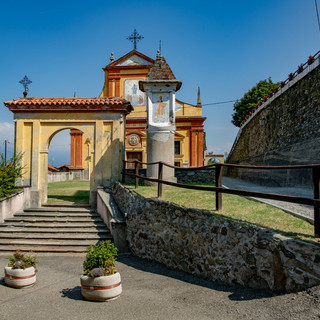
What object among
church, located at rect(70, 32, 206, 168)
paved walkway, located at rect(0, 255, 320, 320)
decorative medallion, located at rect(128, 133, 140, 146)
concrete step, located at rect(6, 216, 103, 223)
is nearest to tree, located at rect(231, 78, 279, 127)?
church, located at rect(70, 32, 206, 168)

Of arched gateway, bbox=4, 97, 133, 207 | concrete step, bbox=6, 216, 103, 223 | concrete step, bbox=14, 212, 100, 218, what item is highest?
arched gateway, bbox=4, 97, 133, 207

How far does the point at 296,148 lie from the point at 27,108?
10.9 meters

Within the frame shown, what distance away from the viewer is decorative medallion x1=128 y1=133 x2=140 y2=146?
26.3m

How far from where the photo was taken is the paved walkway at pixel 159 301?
3902mm

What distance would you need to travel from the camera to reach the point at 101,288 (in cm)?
512

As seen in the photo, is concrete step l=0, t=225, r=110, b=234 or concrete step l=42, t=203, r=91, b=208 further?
concrete step l=42, t=203, r=91, b=208

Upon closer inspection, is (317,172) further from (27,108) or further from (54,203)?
(27,108)

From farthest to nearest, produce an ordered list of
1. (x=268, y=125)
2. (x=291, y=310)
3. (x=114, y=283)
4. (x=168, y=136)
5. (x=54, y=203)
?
(x=268, y=125) < (x=54, y=203) < (x=168, y=136) < (x=114, y=283) < (x=291, y=310)

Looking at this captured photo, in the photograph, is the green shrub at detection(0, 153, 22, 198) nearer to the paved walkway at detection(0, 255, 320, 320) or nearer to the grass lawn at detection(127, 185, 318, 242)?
the paved walkway at detection(0, 255, 320, 320)

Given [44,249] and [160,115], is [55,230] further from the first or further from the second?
[160,115]

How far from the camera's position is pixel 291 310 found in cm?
369

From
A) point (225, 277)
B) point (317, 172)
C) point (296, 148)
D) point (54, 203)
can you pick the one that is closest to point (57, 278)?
point (225, 277)

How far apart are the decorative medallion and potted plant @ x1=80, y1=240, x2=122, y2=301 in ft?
68.9

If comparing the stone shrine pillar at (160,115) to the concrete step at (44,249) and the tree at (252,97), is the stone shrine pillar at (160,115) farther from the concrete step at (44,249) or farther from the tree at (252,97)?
the tree at (252,97)
